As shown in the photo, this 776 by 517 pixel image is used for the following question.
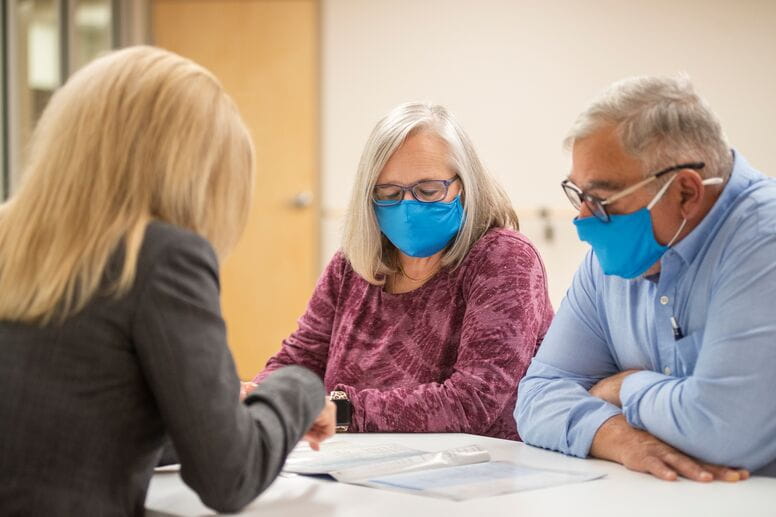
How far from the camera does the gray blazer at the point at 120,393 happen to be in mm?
1118

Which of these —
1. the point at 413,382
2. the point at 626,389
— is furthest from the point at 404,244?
the point at 626,389

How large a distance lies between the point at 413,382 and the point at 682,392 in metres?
0.82

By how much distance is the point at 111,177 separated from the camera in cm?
120

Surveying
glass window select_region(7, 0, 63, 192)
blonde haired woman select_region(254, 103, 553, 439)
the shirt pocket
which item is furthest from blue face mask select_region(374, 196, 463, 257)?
glass window select_region(7, 0, 63, 192)

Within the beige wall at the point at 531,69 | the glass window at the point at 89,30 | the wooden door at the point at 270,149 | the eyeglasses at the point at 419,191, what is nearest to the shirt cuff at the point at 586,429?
the eyeglasses at the point at 419,191

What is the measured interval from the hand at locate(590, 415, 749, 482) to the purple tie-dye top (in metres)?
0.45

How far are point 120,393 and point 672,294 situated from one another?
1016 millimetres

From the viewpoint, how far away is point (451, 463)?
5.21 ft

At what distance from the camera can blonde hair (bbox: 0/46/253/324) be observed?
1151 mm

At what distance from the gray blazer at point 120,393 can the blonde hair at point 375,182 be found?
3.87 feet

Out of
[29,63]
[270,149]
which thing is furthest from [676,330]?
[270,149]

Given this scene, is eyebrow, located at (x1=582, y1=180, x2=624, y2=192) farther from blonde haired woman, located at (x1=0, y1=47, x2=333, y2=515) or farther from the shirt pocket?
blonde haired woman, located at (x1=0, y1=47, x2=333, y2=515)

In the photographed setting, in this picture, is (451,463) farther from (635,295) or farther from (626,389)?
(635,295)

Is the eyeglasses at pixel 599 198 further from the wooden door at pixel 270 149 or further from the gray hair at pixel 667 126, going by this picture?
the wooden door at pixel 270 149
